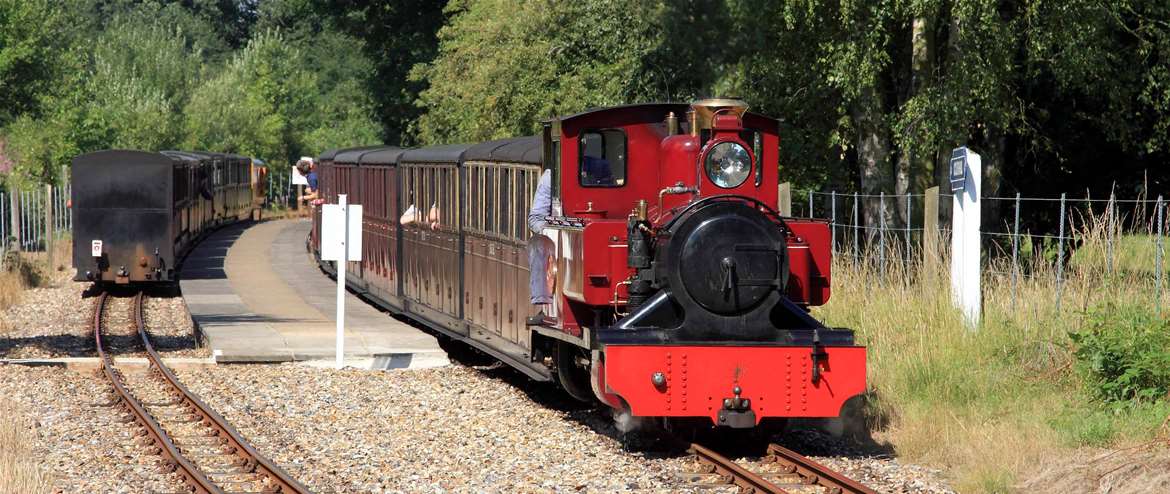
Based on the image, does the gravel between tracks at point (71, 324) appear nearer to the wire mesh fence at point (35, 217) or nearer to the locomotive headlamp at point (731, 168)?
the wire mesh fence at point (35, 217)

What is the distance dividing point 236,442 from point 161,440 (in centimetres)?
68

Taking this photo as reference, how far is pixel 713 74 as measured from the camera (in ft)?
78.9

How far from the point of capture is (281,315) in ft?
71.7

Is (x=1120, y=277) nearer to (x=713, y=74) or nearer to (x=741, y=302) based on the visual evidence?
(x=741, y=302)

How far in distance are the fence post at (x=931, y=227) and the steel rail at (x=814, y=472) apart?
14.4 feet

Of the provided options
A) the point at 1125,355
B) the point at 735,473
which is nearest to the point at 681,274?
the point at 735,473

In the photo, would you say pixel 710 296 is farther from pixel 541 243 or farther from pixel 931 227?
pixel 931 227

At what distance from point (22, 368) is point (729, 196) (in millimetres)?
9313

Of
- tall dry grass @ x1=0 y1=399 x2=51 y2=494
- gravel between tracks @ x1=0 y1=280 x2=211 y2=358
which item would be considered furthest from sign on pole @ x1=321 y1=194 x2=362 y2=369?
tall dry grass @ x1=0 y1=399 x2=51 y2=494

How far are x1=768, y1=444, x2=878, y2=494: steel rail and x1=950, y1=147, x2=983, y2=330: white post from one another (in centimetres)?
350

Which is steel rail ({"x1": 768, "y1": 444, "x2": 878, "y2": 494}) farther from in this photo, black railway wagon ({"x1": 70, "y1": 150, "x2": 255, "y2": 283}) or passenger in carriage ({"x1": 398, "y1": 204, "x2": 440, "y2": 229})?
black railway wagon ({"x1": 70, "y1": 150, "x2": 255, "y2": 283})

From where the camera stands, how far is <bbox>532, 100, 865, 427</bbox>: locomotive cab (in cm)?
958

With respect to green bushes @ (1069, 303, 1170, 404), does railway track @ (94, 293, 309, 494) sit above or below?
below

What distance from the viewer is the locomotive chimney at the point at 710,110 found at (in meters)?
9.86
